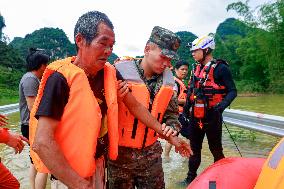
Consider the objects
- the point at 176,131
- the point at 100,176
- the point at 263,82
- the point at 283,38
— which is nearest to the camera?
the point at 100,176

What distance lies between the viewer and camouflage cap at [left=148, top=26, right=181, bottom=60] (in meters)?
2.88

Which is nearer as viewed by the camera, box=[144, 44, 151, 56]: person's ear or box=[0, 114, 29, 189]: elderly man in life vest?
box=[144, 44, 151, 56]: person's ear

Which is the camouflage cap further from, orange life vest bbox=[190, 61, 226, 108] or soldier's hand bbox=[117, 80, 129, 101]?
orange life vest bbox=[190, 61, 226, 108]

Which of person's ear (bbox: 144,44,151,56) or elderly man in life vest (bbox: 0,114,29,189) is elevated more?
person's ear (bbox: 144,44,151,56)

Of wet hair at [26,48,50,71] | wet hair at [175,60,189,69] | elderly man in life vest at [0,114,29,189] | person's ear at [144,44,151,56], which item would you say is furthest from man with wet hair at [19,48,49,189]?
wet hair at [175,60,189,69]

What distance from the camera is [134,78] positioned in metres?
2.90

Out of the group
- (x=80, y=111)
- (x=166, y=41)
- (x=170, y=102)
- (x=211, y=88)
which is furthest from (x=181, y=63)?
(x=80, y=111)

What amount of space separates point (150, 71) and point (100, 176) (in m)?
1.01

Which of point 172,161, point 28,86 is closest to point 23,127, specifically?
point 28,86

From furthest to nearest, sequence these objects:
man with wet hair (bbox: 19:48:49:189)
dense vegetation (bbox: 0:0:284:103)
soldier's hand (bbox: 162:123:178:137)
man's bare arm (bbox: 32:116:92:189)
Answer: dense vegetation (bbox: 0:0:284:103) < man with wet hair (bbox: 19:48:49:189) < soldier's hand (bbox: 162:123:178:137) < man's bare arm (bbox: 32:116:92:189)

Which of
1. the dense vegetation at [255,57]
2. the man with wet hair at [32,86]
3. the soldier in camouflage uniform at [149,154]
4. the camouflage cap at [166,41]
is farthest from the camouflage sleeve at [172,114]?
the dense vegetation at [255,57]

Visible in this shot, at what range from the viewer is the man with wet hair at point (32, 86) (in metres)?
4.19

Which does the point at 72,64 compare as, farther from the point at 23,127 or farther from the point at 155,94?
the point at 23,127

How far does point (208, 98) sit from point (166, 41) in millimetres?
2277
